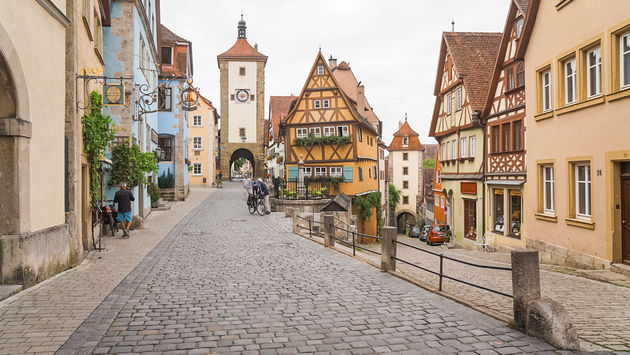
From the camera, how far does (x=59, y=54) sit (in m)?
9.16

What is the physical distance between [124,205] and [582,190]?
1278cm

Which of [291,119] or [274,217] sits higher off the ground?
[291,119]

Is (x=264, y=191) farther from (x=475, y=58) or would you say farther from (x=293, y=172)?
(x=475, y=58)

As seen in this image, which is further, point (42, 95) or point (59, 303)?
point (42, 95)

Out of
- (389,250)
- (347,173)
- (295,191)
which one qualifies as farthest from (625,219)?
(347,173)

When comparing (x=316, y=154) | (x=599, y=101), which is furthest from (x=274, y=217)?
(x=599, y=101)

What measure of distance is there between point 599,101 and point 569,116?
5.42ft

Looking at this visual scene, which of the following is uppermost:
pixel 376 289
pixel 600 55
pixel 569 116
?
pixel 600 55

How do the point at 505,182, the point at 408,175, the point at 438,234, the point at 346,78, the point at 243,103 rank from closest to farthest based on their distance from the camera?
the point at 505,182 → the point at 438,234 → the point at 346,78 → the point at 243,103 → the point at 408,175

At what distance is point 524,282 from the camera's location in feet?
19.1

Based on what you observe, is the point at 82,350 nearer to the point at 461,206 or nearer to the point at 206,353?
the point at 206,353

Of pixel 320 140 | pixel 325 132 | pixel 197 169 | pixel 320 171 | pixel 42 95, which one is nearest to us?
pixel 42 95

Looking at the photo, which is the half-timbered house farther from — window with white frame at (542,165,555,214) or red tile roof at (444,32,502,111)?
window with white frame at (542,165,555,214)

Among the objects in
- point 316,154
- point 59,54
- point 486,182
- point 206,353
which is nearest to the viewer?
point 206,353
